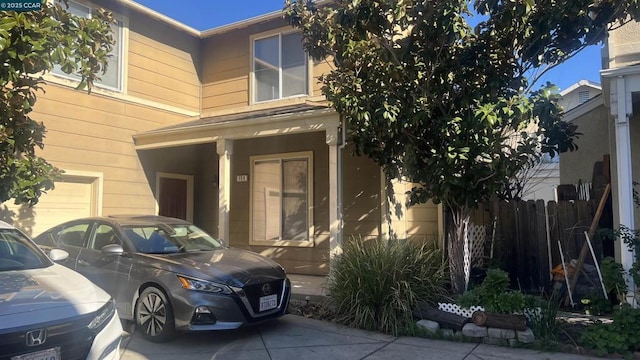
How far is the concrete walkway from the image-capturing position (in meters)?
5.25

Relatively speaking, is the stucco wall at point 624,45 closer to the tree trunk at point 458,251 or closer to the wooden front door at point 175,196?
the tree trunk at point 458,251

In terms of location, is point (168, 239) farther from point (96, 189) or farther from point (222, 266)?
point (96, 189)

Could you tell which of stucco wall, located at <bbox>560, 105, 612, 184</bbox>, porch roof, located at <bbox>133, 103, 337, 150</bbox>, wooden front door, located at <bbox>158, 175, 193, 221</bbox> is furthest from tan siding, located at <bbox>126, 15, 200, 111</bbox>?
stucco wall, located at <bbox>560, 105, 612, 184</bbox>

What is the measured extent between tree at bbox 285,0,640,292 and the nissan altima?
164 inches

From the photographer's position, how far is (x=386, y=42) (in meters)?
6.80

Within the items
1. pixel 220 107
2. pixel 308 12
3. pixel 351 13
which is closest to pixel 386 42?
pixel 351 13

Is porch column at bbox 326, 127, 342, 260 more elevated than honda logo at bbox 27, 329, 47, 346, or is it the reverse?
porch column at bbox 326, 127, 342, 260

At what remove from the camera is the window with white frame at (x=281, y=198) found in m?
10.3

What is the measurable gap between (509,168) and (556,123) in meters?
1.17

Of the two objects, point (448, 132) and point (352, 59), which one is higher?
point (352, 59)

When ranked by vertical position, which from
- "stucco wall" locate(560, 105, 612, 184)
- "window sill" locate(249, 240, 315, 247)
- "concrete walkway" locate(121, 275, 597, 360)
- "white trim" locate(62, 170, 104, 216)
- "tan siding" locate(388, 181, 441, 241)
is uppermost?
"stucco wall" locate(560, 105, 612, 184)

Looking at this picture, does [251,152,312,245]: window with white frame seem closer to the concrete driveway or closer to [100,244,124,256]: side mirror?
the concrete driveway

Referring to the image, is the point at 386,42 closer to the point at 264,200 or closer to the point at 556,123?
the point at 556,123

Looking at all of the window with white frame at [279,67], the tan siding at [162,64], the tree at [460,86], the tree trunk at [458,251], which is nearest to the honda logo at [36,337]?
the tree at [460,86]
